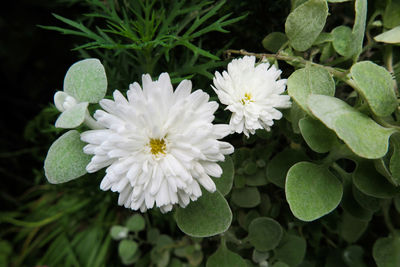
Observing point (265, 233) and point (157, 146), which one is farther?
point (265, 233)

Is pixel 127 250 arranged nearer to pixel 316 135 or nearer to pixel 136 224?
pixel 136 224

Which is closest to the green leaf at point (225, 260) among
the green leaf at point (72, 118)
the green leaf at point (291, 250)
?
the green leaf at point (291, 250)

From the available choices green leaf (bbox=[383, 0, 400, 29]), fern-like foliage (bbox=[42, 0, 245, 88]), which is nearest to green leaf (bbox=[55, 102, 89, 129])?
fern-like foliage (bbox=[42, 0, 245, 88])

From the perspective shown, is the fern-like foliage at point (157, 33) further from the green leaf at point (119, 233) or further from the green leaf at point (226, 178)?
the green leaf at point (119, 233)

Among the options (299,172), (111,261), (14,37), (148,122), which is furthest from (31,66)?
(299,172)

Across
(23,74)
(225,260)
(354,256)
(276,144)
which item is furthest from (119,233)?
(23,74)

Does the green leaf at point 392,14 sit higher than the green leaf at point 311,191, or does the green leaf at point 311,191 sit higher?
the green leaf at point 392,14

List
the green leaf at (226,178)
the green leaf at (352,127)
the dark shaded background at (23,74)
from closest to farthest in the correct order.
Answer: the green leaf at (352,127), the green leaf at (226,178), the dark shaded background at (23,74)
